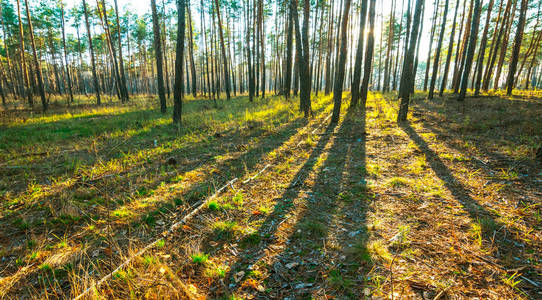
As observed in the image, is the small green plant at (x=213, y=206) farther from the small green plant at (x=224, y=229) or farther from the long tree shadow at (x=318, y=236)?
the long tree shadow at (x=318, y=236)

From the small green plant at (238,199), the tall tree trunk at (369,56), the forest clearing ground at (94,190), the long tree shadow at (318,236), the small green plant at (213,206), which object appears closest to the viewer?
the long tree shadow at (318,236)

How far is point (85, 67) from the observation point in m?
51.0

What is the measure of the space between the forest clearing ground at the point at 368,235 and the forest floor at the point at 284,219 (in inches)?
0.6

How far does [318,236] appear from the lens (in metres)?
2.71

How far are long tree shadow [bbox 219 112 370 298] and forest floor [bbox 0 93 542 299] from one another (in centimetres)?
1

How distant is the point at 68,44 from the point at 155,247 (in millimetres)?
54601

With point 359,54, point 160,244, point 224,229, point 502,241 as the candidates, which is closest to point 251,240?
point 224,229

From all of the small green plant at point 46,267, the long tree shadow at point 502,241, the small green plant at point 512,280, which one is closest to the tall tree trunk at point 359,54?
the long tree shadow at point 502,241

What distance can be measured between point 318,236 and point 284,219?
1.88ft

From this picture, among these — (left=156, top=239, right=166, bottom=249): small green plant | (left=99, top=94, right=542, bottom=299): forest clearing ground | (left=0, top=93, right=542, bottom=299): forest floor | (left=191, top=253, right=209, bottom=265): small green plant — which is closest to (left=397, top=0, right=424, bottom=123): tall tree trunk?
(left=0, top=93, right=542, bottom=299): forest floor

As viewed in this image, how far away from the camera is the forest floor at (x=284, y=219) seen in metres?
2.01

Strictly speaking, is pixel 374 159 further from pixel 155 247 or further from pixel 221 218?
pixel 155 247

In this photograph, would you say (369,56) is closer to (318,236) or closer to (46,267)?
(318,236)

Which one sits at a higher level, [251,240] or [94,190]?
[94,190]
